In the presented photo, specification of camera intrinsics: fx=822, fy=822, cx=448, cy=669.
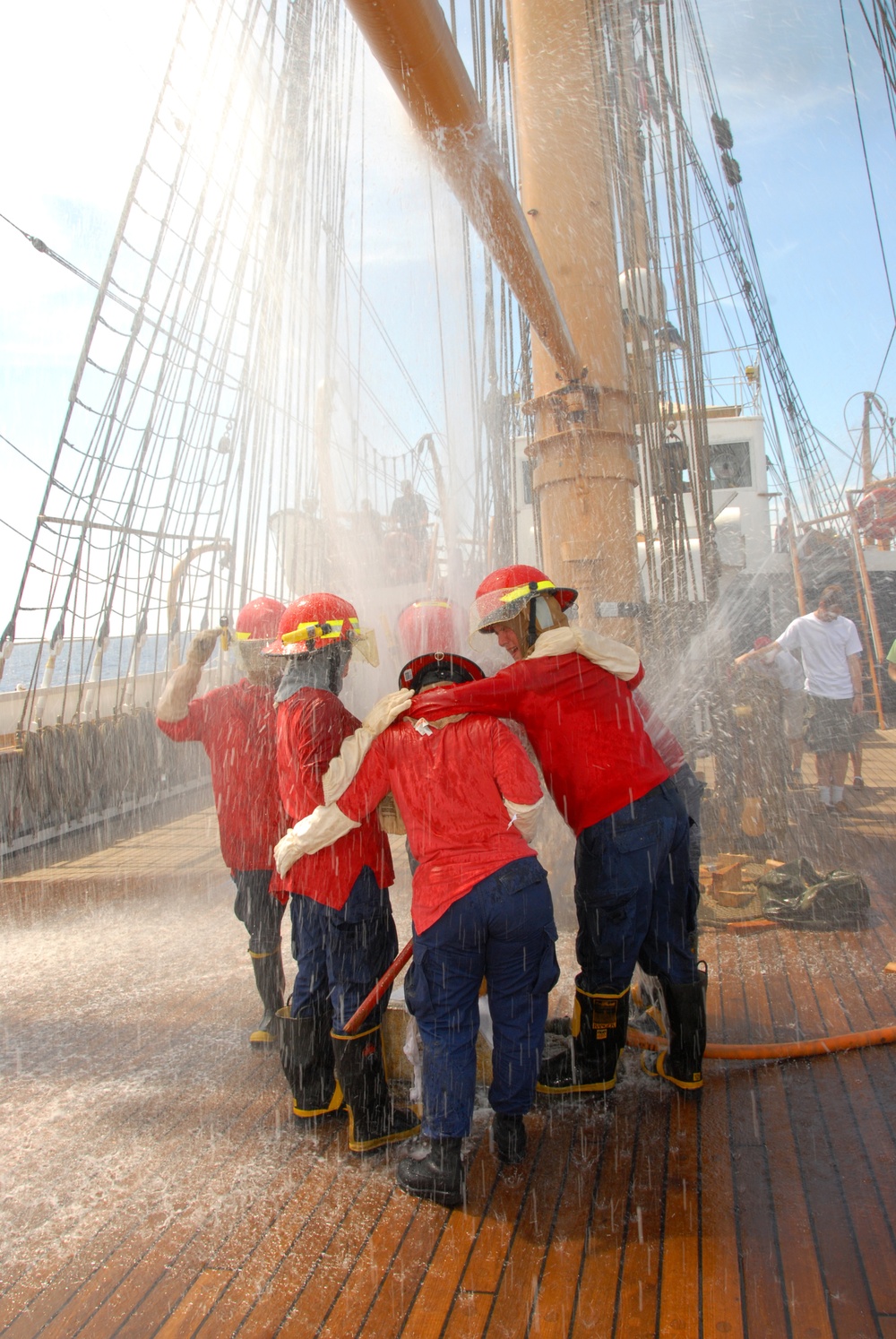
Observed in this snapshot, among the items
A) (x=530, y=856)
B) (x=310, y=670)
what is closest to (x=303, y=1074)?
(x=530, y=856)

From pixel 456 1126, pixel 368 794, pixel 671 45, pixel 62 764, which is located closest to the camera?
pixel 456 1126

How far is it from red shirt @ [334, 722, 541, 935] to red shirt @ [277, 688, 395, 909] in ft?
0.51

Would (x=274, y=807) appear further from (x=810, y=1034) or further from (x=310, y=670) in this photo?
(x=810, y=1034)

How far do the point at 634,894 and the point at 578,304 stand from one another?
3089mm

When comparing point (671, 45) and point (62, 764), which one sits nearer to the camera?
point (671, 45)

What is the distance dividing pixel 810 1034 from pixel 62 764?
6753 mm

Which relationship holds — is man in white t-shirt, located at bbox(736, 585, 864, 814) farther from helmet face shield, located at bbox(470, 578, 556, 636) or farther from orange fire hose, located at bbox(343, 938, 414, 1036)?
orange fire hose, located at bbox(343, 938, 414, 1036)

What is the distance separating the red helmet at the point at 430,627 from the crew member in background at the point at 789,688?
4.45 m

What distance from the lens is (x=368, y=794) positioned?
2432mm

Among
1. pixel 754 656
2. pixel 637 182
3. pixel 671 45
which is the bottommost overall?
pixel 754 656

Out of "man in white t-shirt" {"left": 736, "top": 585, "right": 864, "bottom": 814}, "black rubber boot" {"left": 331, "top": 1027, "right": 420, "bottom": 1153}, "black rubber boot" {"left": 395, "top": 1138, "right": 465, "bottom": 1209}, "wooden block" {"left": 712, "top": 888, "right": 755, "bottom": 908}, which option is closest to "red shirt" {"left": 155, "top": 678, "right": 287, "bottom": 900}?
"black rubber boot" {"left": 331, "top": 1027, "right": 420, "bottom": 1153}

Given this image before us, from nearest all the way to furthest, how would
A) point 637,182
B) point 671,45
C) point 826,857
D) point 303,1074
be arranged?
point 303,1074, point 826,857, point 637,182, point 671,45

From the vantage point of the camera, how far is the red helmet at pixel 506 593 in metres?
2.62

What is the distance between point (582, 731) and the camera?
2572 millimetres
